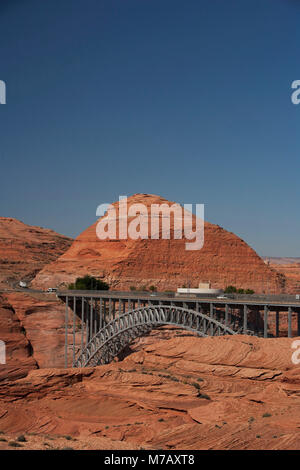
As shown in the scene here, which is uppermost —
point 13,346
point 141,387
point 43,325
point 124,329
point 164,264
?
point 164,264

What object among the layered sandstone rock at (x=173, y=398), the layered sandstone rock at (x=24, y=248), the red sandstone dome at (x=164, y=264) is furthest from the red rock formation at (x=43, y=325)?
the layered sandstone rock at (x=24, y=248)

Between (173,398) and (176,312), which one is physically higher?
(176,312)

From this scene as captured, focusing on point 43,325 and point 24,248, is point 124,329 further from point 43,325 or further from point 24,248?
point 24,248

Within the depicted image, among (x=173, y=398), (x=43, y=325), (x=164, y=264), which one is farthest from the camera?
(x=164, y=264)


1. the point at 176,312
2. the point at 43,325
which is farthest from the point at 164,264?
the point at 176,312

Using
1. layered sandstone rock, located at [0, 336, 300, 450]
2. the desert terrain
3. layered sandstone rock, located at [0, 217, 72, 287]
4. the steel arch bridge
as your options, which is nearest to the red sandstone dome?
the desert terrain

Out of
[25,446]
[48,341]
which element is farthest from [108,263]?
[25,446]

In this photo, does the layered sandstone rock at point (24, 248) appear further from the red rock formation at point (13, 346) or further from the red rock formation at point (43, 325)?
the red rock formation at point (13, 346)
